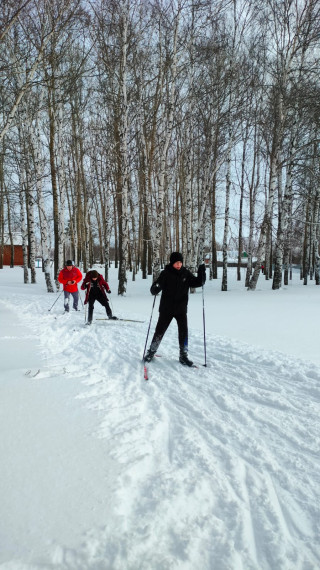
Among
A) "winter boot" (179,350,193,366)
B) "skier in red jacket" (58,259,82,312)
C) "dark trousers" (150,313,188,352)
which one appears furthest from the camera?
"skier in red jacket" (58,259,82,312)

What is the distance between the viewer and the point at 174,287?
545 cm

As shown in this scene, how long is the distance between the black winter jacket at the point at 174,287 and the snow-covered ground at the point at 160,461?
0.98 m

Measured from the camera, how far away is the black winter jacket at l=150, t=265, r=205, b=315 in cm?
545

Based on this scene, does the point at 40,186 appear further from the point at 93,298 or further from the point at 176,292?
the point at 176,292

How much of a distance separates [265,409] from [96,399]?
2016 millimetres

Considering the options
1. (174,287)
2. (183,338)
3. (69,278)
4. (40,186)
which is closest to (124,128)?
(40,186)

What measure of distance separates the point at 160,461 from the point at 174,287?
3076 mm

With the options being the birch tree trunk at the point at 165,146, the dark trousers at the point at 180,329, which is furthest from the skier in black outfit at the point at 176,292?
the birch tree trunk at the point at 165,146

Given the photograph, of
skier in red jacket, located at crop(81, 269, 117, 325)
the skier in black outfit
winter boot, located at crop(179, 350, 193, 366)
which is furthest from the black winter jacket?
skier in red jacket, located at crop(81, 269, 117, 325)

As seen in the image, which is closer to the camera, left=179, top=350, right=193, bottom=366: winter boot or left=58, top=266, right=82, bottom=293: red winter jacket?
left=179, top=350, right=193, bottom=366: winter boot

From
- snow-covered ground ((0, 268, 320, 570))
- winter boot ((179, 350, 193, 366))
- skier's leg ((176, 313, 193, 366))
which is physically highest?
skier's leg ((176, 313, 193, 366))

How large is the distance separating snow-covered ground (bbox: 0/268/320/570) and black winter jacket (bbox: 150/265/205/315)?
0.98 m

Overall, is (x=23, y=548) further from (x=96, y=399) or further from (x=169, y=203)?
(x=169, y=203)

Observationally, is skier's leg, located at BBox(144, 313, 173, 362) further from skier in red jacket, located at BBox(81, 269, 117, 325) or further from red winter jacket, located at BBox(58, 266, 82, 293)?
red winter jacket, located at BBox(58, 266, 82, 293)
